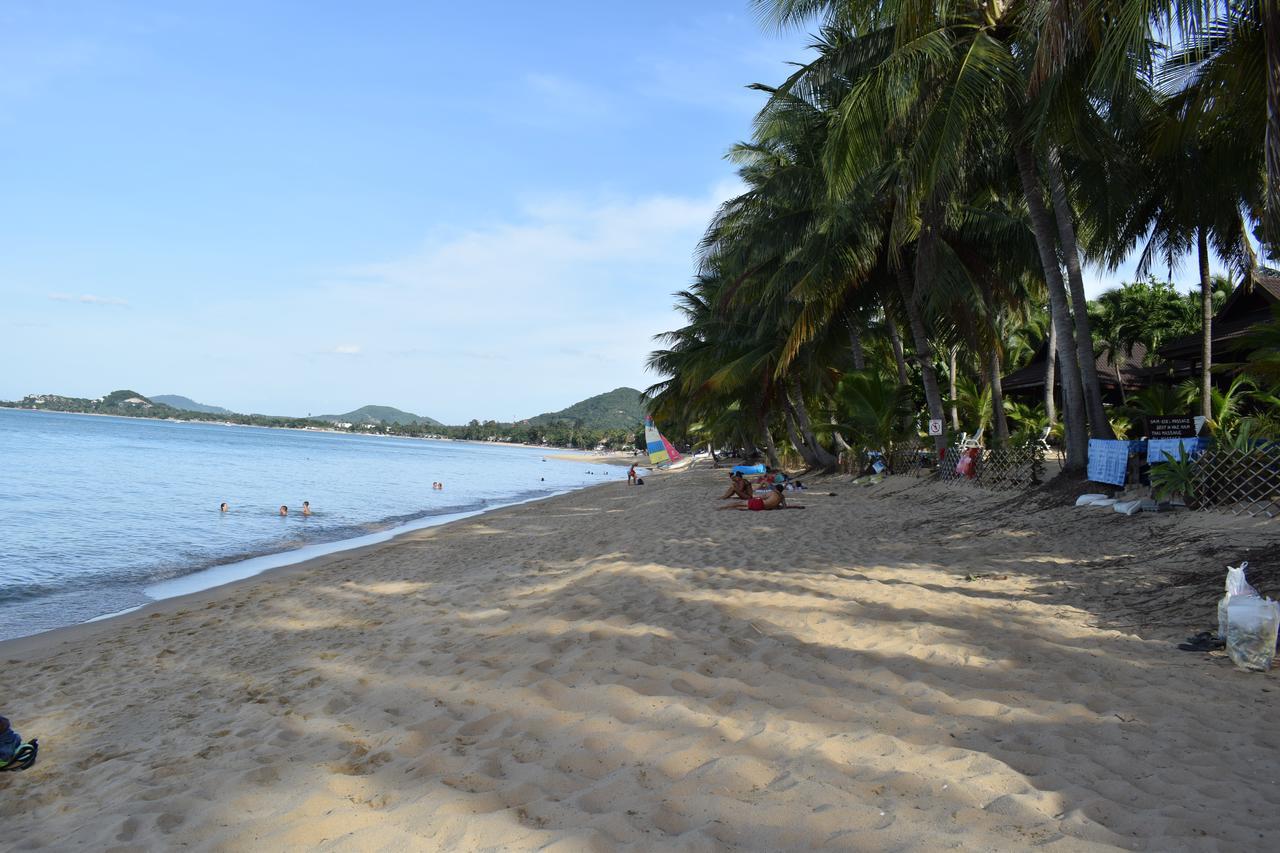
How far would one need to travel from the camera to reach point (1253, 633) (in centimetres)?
400

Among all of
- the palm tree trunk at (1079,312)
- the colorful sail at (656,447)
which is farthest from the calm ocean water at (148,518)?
the palm tree trunk at (1079,312)

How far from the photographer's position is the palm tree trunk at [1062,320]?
35.9ft

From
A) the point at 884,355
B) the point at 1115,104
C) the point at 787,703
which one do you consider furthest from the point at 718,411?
the point at 787,703

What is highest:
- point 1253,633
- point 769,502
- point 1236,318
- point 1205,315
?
point 1236,318

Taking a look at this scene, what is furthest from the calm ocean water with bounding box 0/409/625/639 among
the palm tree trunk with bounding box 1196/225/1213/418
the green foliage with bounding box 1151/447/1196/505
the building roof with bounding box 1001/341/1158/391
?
the building roof with bounding box 1001/341/1158/391

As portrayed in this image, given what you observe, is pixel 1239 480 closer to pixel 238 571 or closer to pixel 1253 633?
pixel 1253 633

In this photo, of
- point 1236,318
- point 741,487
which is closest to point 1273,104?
point 741,487

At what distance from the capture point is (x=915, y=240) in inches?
659

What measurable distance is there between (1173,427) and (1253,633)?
18.4ft

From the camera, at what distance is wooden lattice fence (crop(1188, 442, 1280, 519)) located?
23.4 feet

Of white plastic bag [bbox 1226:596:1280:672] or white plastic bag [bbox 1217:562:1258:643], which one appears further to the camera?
white plastic bag [bbox 1217:562:1258:643]

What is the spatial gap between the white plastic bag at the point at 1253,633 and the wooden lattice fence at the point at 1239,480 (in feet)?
12.3

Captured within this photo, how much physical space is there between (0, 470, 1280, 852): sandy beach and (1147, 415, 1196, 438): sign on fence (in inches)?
63.4

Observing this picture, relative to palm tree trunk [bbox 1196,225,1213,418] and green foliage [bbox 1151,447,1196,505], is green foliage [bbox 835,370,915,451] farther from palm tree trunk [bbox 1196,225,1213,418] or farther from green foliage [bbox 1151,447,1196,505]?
green foliage [bbox 1151,447,1196,505]
